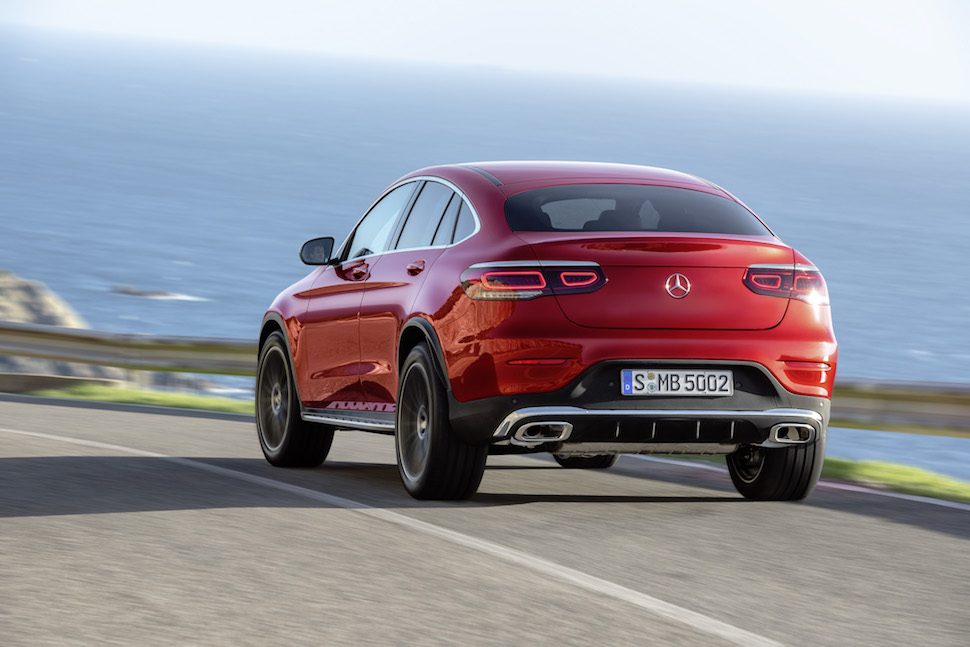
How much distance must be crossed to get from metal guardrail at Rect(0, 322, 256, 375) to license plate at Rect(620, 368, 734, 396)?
912 cm

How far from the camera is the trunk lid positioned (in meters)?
7.21

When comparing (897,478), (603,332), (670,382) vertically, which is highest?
(603,332)

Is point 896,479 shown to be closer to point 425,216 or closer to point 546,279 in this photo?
point 425,216

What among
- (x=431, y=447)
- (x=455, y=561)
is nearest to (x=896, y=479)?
(x=431, y=447)

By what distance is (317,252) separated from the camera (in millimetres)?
9500

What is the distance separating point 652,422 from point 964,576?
5.09 feet

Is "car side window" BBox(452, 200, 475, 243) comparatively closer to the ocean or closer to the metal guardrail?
the metal guardrail

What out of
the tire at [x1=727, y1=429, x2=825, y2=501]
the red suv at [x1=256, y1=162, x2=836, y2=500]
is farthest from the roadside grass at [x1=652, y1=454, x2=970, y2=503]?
the red suv at [x1=256, y1=162, x2=836, y2=500]

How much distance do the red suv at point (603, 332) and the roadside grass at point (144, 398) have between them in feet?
26.2

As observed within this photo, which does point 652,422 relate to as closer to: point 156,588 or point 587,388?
point 587,388

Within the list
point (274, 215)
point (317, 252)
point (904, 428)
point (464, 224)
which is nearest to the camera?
point (464, 224)

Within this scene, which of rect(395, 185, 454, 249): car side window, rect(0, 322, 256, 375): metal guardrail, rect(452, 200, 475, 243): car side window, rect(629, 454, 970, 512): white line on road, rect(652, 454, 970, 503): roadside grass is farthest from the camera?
rect(0, 322, 256, 375): metal guardrail

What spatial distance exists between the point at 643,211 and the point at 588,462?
2.57 meters

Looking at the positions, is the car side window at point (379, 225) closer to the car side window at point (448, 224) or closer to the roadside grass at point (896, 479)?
the car side window at point (448, 224)
